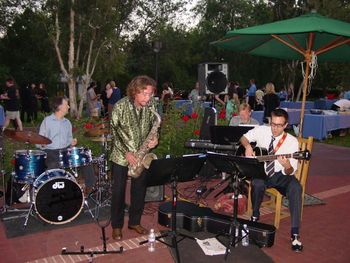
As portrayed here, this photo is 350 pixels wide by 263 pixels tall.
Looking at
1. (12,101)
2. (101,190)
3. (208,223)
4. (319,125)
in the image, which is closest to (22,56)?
(12,101)

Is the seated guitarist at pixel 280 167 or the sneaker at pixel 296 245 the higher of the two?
the seated guitarist at pixel 280 167

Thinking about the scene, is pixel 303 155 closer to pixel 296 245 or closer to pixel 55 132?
pixel 296 245

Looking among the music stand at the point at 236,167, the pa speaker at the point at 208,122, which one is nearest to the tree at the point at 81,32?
the pa speaker at the point at 208,122

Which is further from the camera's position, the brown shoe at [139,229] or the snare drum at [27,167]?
the snare drum at [27,167]

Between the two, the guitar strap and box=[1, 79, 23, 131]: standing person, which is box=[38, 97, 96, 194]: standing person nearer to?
the guitar strap

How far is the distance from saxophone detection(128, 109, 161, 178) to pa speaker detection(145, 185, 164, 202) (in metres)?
1.69

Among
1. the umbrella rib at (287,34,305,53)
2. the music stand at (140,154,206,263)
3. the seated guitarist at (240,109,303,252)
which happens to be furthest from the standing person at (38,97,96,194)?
the umbrella rib at (287,34,305,53)

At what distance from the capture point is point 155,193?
6.50 meters

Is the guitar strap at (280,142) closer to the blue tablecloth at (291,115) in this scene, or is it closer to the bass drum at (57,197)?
the bass drum at (57,197)

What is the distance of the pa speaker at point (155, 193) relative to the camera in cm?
647

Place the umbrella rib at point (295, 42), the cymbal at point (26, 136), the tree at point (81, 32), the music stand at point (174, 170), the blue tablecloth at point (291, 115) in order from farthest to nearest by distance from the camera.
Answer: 1. the tree at point (81, 32)
2. the blue tablecloth at point (291, 115)
3. the umbrella rib at point (295, 42)
4. the cymbal at point (26, 136)
5. the music stand at point (174, 170)

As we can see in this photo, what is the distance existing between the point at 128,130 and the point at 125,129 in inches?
1.5

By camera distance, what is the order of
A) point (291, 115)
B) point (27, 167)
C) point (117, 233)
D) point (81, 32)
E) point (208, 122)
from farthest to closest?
point (81, 32), point (291, 115), point (208, 122), point (27, 167), point (117, 233)

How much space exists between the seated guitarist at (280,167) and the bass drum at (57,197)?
237cm
